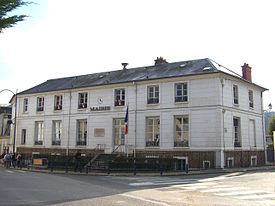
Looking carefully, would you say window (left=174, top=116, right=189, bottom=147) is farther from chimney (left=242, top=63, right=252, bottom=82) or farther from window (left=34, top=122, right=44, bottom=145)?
window (left=34, top=122, right=44, bottom=145)

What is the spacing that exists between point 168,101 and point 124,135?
526cm

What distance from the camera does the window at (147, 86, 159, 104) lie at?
30.9 meters

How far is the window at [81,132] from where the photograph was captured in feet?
114

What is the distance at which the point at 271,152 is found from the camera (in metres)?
35.9

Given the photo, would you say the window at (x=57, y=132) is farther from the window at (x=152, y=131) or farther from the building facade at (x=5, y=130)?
the window at (x=152, y=131)

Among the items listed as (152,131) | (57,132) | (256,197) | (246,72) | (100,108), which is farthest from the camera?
(57,132)

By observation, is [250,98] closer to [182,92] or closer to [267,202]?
[182,92]

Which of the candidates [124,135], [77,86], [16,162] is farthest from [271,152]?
[16,162]

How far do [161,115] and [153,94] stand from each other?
6.92 ft

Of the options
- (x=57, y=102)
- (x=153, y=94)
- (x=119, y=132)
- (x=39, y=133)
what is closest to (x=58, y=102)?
(x=57, y=102)

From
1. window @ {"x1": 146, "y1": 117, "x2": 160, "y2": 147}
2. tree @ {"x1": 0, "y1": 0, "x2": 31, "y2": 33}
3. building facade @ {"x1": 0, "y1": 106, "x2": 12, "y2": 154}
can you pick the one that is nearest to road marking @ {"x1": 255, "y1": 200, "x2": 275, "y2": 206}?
tree @ {"x1": 0, "y1": 0, "x2": 31, "y2": 33}

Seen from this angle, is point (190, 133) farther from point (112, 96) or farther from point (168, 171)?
point (112, 96)

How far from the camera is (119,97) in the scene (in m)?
33.2

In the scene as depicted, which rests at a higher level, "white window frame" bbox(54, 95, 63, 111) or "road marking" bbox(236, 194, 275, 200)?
"white window frame" bbox(54, 95, 63, 111)
